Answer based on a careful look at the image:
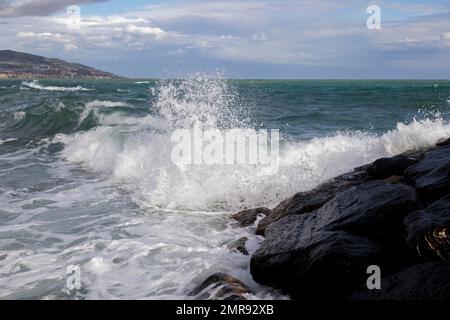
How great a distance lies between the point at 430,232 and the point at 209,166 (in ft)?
20.6

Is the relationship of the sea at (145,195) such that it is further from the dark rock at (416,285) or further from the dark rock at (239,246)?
the dark rock at (416,285)

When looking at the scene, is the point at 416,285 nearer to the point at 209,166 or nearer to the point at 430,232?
the point at 430,232

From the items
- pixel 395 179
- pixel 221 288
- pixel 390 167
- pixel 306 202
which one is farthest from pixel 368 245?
pixel 390 167

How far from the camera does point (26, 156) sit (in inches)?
544

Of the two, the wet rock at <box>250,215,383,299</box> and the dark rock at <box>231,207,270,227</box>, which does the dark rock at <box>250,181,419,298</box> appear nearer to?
the wet rock at <box>250,215,383,299</box>

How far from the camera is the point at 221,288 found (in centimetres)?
458

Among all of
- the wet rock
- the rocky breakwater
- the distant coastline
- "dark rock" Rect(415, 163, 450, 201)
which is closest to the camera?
the rocky breakwater

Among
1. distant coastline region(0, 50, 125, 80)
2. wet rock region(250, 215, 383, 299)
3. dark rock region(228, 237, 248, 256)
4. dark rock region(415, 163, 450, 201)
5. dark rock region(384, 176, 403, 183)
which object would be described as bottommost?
dark rock region(228, 237, 248, 256)

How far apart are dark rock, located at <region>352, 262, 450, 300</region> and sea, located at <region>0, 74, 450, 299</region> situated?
3.33ft

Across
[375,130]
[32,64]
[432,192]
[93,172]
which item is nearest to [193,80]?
[93,172]

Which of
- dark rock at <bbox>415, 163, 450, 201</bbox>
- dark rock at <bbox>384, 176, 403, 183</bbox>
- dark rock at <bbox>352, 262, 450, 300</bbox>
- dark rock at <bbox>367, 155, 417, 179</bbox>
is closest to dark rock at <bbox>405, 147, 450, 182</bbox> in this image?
dark rock at <bbox>384, 176, 403, 183</bbox>

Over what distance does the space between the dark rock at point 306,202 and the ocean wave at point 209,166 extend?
4.96ft

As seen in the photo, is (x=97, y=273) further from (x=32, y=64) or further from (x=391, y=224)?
(x=32, y=64)

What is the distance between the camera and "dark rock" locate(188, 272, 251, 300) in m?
4.43
